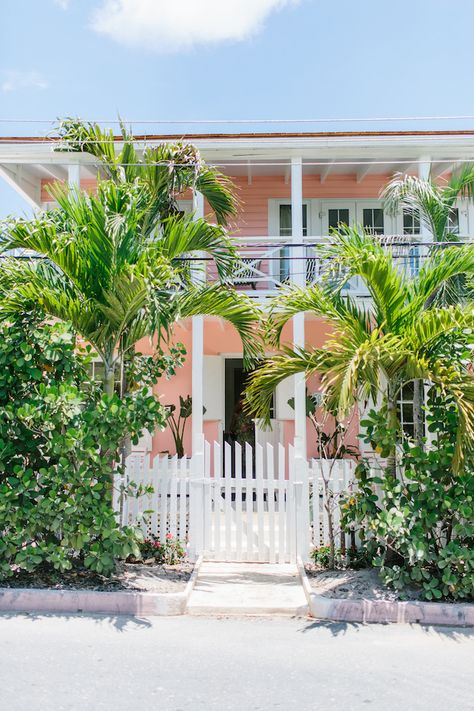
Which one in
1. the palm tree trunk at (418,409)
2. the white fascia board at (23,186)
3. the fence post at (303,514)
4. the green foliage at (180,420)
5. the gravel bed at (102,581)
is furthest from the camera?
the green foliage at (180,420)

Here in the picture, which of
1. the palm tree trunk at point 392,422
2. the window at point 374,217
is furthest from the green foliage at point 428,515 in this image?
the window at point 374,217

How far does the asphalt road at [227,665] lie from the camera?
156 inches

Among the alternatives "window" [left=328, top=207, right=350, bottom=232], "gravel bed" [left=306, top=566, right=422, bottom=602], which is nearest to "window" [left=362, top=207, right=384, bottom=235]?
"window" [left=328, top=207, right=350, bottom=232]

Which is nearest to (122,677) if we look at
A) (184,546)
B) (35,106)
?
(184,546)

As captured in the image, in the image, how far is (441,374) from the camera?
5.64 meters

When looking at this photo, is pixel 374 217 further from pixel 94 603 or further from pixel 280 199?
pixel 94 603

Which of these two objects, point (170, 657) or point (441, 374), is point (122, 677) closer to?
point (170, 657)

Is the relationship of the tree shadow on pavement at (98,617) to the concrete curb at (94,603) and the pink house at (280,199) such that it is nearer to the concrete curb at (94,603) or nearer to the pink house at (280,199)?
the concrete curb at (94,603)

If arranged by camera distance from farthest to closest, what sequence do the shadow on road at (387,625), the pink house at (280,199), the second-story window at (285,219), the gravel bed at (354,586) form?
the second-story window at (285,219) → the pink house at (280,199) → the gravel bed at (354,586) → the shadow on road at (387,625)

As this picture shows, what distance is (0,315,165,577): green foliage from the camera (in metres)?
5.82

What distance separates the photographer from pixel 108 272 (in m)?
6.16

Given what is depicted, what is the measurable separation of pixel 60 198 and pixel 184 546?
4.05m

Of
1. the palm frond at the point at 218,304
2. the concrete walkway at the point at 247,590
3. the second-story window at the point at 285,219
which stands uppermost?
the second-story window at the point at 285,219

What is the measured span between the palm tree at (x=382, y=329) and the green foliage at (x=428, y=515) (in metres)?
0.30
